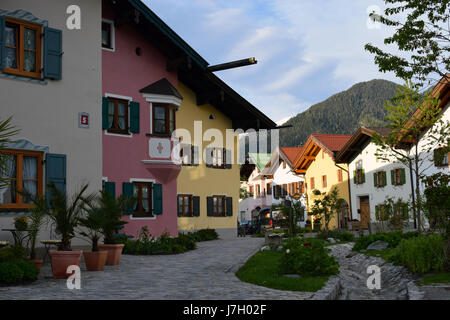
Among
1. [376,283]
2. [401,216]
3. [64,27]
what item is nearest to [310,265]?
[376,283]

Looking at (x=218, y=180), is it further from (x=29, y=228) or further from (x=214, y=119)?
(x=29, y=228)

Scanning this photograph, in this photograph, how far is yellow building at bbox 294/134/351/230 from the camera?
1597 inches

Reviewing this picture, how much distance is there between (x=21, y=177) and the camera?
1288 cm

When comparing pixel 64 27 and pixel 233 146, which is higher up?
pixel 64 27

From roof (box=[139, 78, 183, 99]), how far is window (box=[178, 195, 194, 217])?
6975mm

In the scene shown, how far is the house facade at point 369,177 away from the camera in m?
34.2

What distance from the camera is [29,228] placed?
38.4ft

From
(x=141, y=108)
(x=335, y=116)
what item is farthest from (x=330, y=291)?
(x=335, y=116)

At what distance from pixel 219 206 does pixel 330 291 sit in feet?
61.8

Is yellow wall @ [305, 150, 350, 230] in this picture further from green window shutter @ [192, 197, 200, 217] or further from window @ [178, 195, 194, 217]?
window @ [178, 195, 194, 217]

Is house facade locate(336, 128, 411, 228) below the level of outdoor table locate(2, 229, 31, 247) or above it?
above

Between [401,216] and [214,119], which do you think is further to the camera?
[214,119]

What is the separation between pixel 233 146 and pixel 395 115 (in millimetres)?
10698

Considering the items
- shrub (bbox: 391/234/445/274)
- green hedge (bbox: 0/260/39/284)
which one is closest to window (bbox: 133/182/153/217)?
green hedge (bbox: 0/260/39/284)
